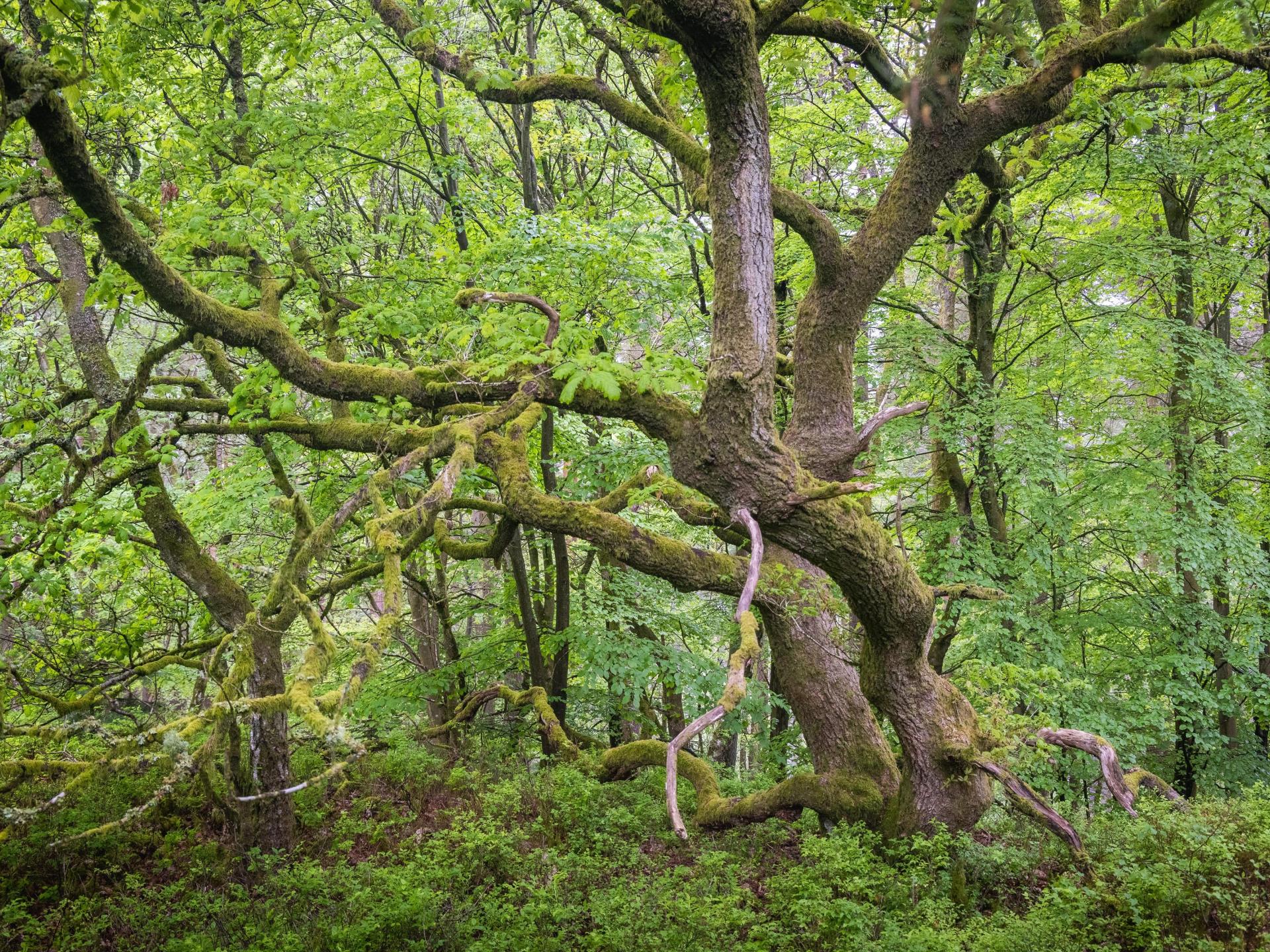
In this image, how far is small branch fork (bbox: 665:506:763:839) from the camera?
2465mm

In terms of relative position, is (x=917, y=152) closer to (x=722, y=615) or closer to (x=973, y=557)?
(x=973, y=557)

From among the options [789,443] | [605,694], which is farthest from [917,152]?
[605,694]

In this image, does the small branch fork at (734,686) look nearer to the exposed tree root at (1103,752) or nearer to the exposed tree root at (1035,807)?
the exposed tree root at (1035,807)

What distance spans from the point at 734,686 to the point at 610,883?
3305mm

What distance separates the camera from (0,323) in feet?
22.9

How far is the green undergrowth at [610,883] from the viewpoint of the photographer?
4.02 metres

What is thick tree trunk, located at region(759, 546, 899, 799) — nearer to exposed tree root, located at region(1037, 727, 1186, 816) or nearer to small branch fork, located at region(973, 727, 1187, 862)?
small branch fork, located at region(973, 727, 1187, 862)

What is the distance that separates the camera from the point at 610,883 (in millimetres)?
5188

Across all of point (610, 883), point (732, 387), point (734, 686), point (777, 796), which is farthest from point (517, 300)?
point (777, 796)

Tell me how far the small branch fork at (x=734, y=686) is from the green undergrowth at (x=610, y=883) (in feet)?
6.07

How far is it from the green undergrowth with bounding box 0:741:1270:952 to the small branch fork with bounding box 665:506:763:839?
1851mm

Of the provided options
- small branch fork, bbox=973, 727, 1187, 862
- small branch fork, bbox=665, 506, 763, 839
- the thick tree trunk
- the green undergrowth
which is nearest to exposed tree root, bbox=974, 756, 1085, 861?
small branch fork, bbox=973, 727, 1187, 862

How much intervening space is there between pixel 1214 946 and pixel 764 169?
4498mm

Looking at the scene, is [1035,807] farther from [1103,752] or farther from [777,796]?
[777,796]
